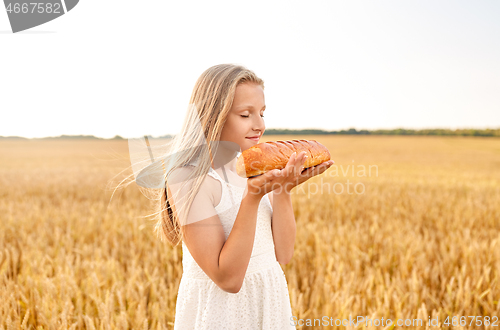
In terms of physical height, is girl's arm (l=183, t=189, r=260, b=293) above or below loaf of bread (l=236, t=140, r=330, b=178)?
below

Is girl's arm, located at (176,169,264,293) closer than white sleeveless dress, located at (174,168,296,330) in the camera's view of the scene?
Yes

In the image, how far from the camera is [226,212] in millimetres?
1339

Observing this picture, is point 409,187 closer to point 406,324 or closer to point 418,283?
point 418,283

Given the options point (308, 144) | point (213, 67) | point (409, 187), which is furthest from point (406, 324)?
point (409, 187)

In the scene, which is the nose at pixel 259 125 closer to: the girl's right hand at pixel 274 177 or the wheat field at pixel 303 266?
the girl's right hand at pixel 274 177

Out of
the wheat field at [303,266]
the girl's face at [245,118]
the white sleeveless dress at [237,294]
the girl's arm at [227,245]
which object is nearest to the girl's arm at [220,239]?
the girl's arm at [227,245]

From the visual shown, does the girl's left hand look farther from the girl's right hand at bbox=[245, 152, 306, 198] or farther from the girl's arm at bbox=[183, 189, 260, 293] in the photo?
the girl's arm at bbox=[183, 189, 260, 293]

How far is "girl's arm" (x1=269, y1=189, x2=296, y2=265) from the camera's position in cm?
145

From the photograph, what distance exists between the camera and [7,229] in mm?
4566

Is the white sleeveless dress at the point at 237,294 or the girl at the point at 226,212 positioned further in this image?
the white sleeveless dress at the point at 237,294

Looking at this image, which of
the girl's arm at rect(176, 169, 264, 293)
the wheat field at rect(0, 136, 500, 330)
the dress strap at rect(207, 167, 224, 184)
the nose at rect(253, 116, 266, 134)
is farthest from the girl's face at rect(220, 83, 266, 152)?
the wheat field at rect(0, 136, 500, 330)

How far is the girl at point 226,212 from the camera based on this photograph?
1.18m

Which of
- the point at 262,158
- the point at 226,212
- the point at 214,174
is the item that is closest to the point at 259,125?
the point at 262,158

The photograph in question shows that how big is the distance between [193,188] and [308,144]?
63 centimetres
